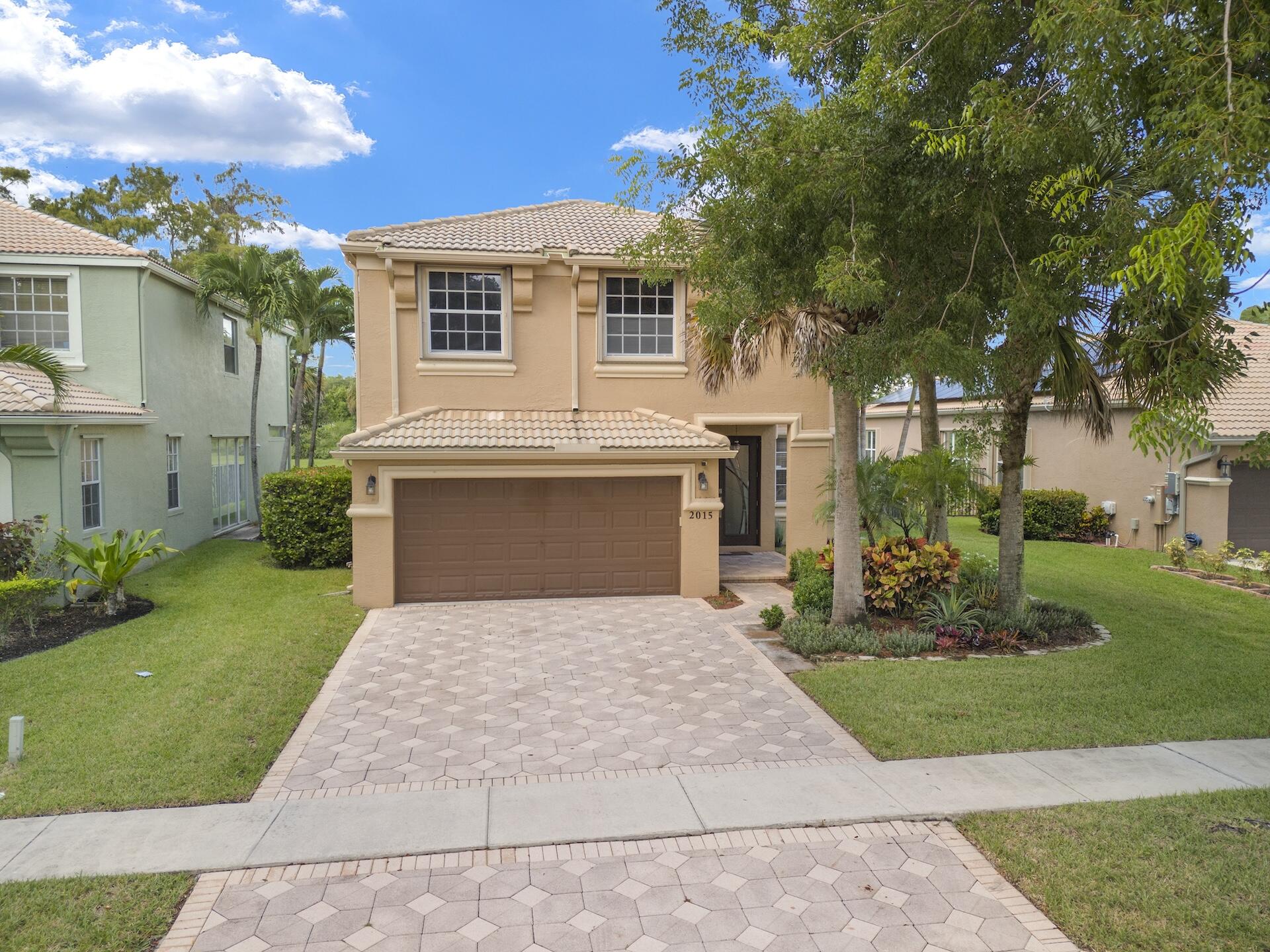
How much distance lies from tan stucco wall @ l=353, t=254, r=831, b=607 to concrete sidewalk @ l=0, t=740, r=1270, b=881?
7769 mm

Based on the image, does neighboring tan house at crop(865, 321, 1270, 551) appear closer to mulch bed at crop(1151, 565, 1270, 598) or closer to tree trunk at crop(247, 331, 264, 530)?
mulch bed at crop(1151, 565, 1270, 598)

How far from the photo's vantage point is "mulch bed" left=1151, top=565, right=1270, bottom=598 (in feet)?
49.5

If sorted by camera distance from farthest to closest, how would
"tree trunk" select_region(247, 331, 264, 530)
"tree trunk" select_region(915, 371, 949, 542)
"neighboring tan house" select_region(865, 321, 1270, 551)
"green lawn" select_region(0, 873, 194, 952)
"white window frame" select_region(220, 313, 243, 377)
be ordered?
"white window frame" select_region(220, 313, 243, 377), "tree trunk" select_region(247, 331, 264, 530), "neighboring tan house" select_region(865, 321, 1270, 551), "tree trunk" select_region(915, 371, 949, 542), "green lawn" select_region(0, 873, 194, 952)

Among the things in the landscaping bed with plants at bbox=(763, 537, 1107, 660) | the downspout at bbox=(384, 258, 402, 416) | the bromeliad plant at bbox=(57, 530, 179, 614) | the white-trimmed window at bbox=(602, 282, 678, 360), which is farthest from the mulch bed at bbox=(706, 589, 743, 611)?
the bromeliad plant at bbox=(57, 530, 179, 614)

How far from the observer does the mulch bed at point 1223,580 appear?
49.5ft

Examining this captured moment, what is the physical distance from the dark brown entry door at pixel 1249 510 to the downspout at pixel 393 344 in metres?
18.3

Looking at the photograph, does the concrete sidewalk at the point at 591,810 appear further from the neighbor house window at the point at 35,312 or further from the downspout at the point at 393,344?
the neighbor house window at the point at 35,312

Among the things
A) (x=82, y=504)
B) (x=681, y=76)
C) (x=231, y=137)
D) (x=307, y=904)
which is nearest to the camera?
(x=307, y=904)

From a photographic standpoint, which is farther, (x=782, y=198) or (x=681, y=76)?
(x=681, y=76)

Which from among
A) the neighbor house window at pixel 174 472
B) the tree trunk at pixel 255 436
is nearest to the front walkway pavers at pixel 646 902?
the neighbor house window at pixel 174 472

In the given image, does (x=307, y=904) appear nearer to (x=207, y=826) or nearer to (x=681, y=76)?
(x=207, y=826)

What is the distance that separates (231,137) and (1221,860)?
48.4 metres

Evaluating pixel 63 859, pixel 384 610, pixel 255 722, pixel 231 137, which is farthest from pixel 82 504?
pixel 231 137

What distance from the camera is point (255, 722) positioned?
7.99 m
